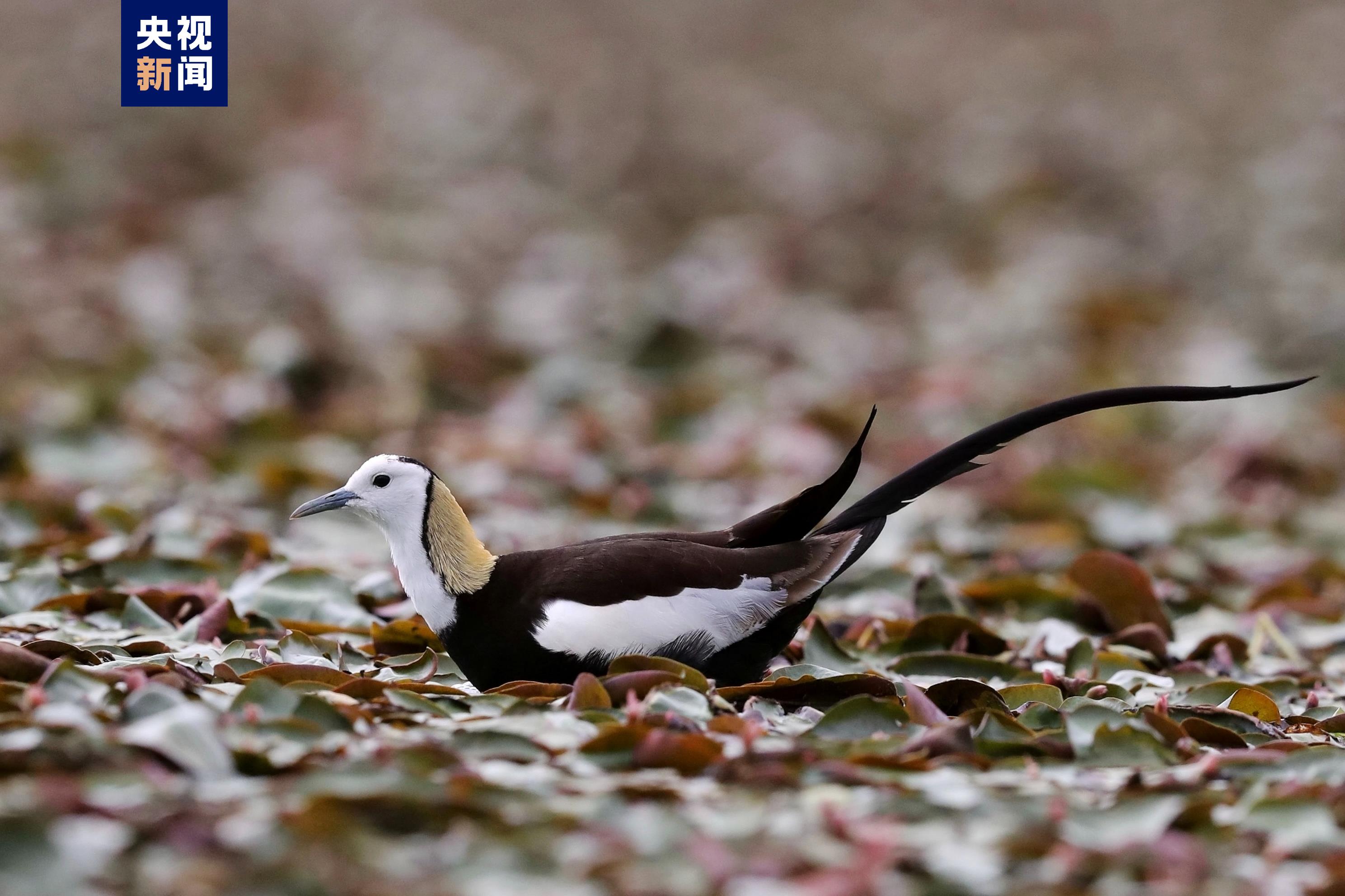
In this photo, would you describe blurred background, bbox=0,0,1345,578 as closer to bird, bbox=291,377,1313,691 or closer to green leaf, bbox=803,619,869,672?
bird, bbox=291,377,1313,691

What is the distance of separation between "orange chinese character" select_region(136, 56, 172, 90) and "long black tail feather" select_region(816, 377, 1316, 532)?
607 centimetres

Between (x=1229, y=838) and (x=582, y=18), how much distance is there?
17.0 metres

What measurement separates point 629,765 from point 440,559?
1173 mm

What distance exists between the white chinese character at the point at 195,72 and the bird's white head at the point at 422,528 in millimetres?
5395

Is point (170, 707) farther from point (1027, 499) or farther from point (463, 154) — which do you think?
point (463, 154)

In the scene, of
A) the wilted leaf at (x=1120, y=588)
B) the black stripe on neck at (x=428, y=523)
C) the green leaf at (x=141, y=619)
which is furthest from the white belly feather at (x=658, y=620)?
the wilted leaf at (x=1120, y=588)

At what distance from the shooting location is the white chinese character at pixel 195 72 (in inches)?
375

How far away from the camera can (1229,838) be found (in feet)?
11.1

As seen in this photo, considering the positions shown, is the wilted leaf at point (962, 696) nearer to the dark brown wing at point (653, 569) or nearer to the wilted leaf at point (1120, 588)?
the dark brown wing at point (653, 569)

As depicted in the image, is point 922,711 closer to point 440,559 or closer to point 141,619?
point 440,559

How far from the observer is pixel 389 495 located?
189 inches

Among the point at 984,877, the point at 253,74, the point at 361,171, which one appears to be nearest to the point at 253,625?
the point at 984,877

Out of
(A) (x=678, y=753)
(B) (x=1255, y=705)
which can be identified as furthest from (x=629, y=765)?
(B) (x=1255, y=705)

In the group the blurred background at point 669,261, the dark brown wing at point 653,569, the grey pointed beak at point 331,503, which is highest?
the blurred background at point 669,261
